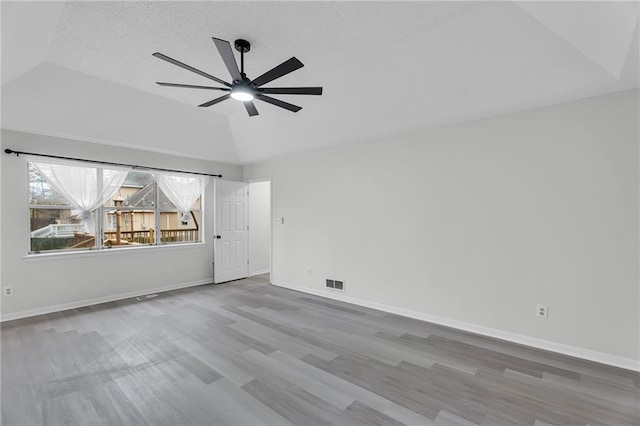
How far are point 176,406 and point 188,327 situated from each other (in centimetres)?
162

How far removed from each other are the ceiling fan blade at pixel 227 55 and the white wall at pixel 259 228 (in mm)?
4428

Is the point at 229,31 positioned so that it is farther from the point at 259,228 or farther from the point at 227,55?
the point at 259,228

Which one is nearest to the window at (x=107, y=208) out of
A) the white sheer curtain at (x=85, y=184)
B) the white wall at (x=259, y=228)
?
the white sheer curtain at (x=85, y=184)

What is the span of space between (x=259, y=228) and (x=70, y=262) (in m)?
3.57

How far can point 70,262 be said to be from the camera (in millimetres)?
4438

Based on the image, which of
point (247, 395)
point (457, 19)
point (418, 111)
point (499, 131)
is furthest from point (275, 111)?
point (247, 395)

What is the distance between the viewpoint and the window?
4297 millimetres

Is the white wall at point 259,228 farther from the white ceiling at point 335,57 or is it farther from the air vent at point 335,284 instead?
the white ceiling at point 335,57

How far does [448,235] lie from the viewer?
3789mm

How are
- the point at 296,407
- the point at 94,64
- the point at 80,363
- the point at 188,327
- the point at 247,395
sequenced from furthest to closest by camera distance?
the point at 188,327
the point at 94,64
the point at 80,363
the point at 247,395
the point at 296,407

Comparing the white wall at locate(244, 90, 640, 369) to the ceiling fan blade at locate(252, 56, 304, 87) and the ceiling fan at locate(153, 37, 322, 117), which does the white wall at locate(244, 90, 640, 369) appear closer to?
the ceiling fan at locate(153, 37, 322, 117)

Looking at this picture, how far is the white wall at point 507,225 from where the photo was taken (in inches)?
111

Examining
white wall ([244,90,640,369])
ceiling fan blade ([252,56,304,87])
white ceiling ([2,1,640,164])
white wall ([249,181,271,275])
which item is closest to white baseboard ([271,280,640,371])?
white wall ([244,90,640,369])

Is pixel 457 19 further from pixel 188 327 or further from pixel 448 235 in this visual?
pixel 188 327
